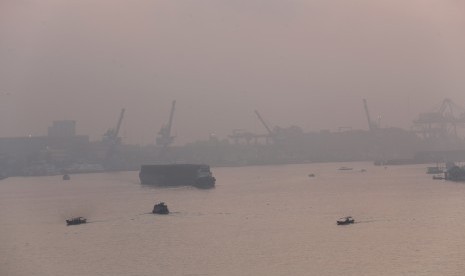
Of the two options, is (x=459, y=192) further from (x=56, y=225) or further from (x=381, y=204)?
(x=56, y=225)

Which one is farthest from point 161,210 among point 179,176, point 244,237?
point 179,176

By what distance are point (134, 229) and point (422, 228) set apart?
13265 millimetres

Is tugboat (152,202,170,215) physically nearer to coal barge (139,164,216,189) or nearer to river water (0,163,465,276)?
river water (0,163,465,276)

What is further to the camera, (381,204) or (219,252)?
(381,204)

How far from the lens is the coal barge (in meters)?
71.8

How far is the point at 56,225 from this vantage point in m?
41.3

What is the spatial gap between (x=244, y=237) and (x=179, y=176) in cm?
4261

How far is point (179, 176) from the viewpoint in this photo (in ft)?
248

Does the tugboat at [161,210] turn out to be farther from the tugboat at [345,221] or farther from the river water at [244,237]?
the tugboat at [345,221]

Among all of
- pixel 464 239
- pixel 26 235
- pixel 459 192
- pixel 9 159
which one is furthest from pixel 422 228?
pixel 9 159

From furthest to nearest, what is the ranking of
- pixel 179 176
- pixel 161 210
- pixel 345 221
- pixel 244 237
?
pixel 179 176 < pixel 161 210 < pixel 345 221 < pixel 244 237

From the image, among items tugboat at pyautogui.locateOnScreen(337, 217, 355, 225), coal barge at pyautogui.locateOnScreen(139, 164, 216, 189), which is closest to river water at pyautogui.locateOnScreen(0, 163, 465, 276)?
tugboat at pyautogui.locateOnScreen(337, 217, 355, 225)

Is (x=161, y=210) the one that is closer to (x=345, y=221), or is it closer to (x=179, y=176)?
(x=345, y=221)

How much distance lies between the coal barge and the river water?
50.4ft
